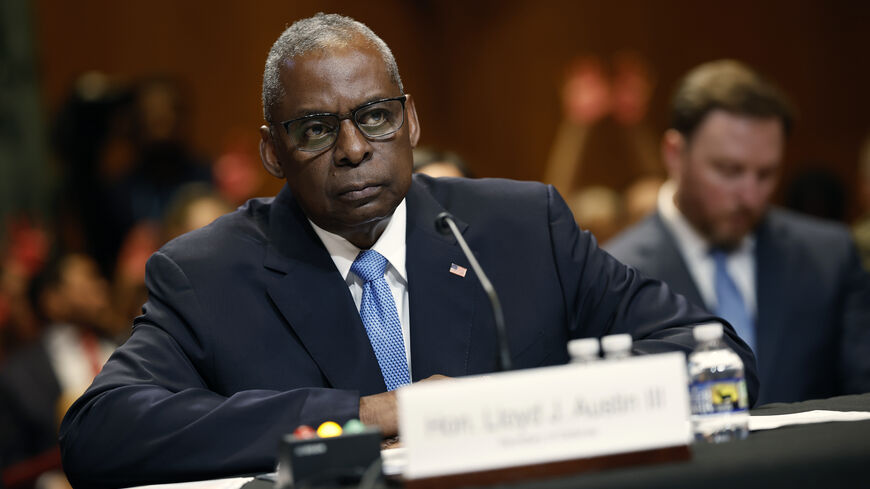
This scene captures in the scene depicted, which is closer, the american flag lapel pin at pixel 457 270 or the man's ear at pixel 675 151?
the american flag lapel pin at pixel 457 270

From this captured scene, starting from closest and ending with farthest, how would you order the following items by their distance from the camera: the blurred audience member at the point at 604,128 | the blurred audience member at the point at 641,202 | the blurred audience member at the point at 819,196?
1. the blurred audience member at the point at 819,196
2. the blurred audience member at the point at 641,202
3. the blurred audience member at the point at 604,128

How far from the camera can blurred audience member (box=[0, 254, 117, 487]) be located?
15.3 ft

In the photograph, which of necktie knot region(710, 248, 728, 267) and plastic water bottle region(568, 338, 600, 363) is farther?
necktie knot region(710, 248, 728, 267)

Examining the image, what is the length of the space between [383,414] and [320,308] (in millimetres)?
445

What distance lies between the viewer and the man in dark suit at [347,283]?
2182 millimetres

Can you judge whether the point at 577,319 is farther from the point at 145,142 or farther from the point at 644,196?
the point at 145,142

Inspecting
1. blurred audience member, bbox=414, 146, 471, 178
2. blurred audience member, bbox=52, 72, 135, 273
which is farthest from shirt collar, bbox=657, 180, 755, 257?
blurred audience member, bbox=52, 72, 135, 273

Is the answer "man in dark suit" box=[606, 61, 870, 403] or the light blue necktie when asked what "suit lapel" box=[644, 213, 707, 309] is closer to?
"man in dark suit" box=[606, 61, 870, 403]

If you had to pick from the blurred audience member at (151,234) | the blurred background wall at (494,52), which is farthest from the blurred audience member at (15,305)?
the blurred background wall at (494,52)

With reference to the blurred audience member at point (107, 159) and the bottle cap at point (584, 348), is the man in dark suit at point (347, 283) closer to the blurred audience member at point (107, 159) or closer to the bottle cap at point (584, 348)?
the bottle cap at point (584, 348)

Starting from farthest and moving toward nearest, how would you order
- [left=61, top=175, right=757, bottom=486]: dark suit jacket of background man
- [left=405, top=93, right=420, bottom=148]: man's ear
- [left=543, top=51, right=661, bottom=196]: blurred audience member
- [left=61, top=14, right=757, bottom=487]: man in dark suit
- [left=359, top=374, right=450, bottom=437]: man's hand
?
[left=543, top=51, right=661, bottom=196]: blurred audience member, [left=405, top=93, right=420, bottom=148]: man's ear, [left=61, top=14, right=757, bottom=487]: man in dark suit, [left=61, top=175, right=757, bottom=486]: dark suit jacket of background man, [left=359, top=374, right=450, bottom=437]: man's hand

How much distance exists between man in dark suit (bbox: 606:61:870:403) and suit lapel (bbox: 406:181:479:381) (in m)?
1.36

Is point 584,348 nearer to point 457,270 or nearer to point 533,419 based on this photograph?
point 533,419

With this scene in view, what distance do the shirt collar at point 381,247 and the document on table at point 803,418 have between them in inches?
33.0
